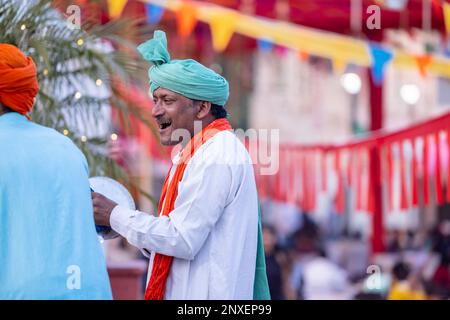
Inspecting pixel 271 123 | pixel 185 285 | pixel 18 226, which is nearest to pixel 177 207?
pixel 185 285

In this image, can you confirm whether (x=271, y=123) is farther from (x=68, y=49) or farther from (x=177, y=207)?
(x=177, y=207)

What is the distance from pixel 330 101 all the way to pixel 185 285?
31.6 m

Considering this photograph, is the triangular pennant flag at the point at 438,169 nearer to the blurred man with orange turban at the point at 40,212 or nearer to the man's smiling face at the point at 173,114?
the man's smiling face at the point at 173,114

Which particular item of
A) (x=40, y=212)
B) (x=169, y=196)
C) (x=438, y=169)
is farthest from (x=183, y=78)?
(x=438, y=169)

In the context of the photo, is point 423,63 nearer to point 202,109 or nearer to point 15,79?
point 202,109

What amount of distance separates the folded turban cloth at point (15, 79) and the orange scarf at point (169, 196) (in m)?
0.60

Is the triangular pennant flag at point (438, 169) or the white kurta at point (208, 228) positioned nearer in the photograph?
the white kurta at point (208, 228)

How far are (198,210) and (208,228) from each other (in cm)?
8

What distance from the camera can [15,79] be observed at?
3.89 metres

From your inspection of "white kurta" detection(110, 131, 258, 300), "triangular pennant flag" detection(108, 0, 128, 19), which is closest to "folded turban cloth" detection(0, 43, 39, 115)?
"white kurta" detection(110, 131, 258, 300)

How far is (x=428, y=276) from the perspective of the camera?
539 inches

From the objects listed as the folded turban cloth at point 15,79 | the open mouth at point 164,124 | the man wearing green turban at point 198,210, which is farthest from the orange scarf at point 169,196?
the folded turban cloth at point 15,79

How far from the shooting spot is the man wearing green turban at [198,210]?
3.91m

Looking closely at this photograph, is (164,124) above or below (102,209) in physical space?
above
